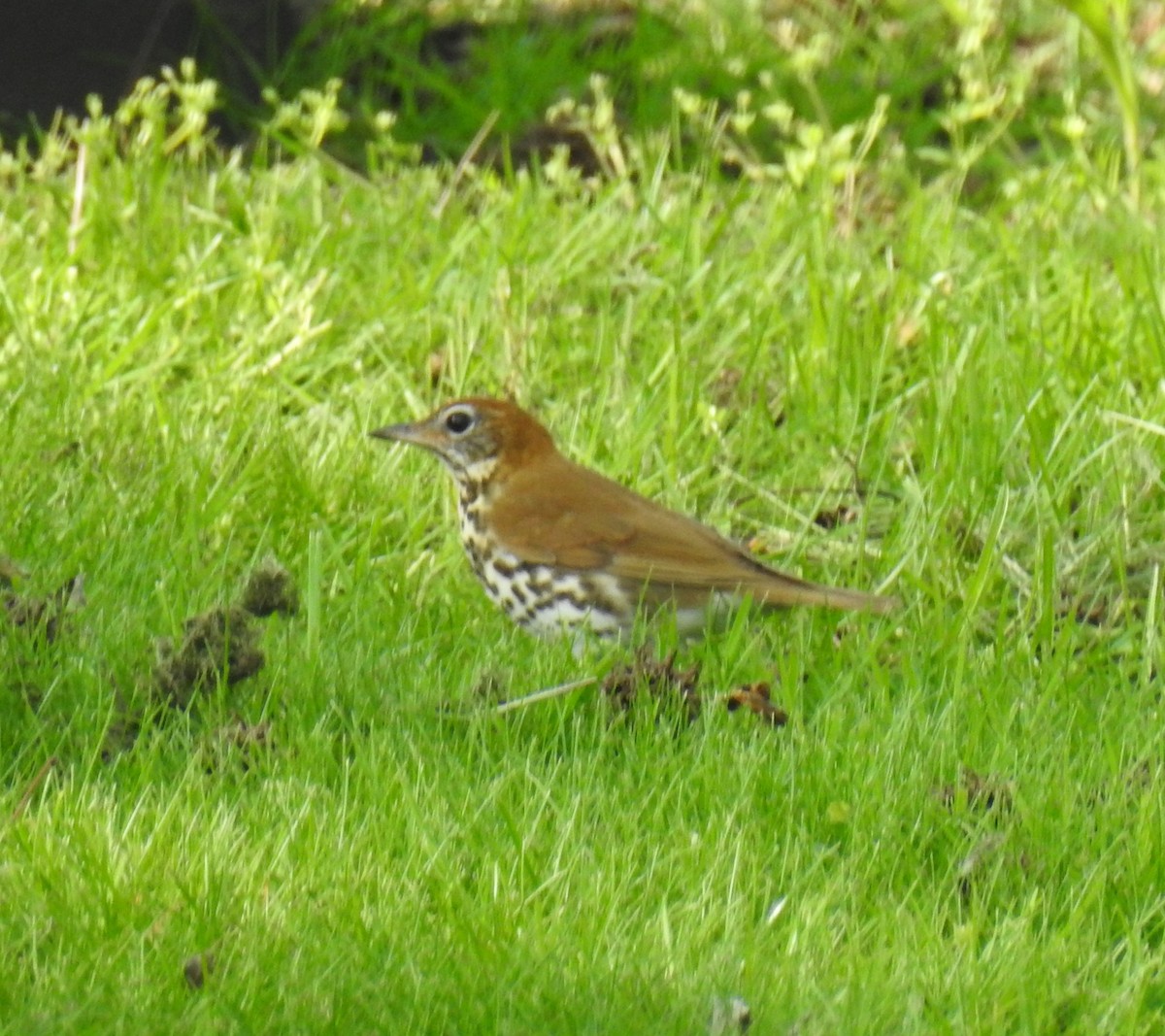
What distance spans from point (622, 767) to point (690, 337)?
2.12 meters

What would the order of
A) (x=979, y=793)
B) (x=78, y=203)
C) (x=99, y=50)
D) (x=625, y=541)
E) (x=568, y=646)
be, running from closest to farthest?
(x=979, y=793) < (x=568, y=646) < (x=625, y=541) < (x=78, y=203) < (x=99, y=50)

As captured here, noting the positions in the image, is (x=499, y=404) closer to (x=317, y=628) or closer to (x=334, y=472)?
(x=334, y=472)

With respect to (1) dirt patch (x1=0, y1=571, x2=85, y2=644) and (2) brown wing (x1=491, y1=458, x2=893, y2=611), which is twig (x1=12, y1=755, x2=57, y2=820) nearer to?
(1) dirt patch (x1=0, y1=571, x2=85, y2=644)

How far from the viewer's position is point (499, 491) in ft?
15.9

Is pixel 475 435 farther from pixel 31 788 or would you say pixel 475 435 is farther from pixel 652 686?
pixel 31 788

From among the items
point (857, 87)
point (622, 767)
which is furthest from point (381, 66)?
point (622, 767)

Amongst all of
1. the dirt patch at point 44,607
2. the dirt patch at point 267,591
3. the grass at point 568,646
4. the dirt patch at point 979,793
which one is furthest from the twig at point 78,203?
the dirt patch at point 979,793

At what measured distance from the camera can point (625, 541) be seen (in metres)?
4.71

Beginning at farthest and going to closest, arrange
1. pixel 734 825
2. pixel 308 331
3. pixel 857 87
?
pixel 857 87 → pixel 308 331 → pixel 734 825

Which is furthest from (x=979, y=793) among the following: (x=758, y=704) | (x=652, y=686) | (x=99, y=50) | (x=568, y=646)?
(x=99, y=50)

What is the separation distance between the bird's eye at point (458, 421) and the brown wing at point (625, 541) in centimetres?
17

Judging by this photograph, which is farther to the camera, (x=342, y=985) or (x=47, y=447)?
(x=47, y=447)

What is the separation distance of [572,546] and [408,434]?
1.65 ft

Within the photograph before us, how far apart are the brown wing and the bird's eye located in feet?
0.55
